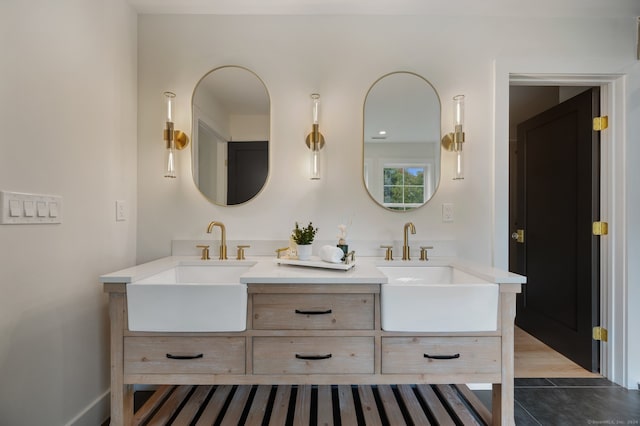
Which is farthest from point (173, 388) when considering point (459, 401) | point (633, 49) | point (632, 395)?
point (633, 49)

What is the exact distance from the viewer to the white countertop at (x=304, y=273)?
1.40 m

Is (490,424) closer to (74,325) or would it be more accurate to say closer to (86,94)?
(74,325)

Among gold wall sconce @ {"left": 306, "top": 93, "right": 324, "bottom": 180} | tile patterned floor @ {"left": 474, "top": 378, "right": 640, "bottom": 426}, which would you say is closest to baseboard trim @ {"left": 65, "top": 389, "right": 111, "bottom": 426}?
gold wall sconce @ {"left": 306, "top": 93, "right": 324, "bottom": 180}

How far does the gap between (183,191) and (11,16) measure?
1.10 metres

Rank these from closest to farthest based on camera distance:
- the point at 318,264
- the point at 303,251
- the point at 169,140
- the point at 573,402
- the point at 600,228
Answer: the point at 318,264, the point at 303,251, the point at 573,402, the point at 169,140, the point at 600,228

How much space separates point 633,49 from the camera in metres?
2.06

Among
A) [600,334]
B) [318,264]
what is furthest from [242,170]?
[600,334]

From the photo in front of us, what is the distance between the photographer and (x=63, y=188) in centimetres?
148

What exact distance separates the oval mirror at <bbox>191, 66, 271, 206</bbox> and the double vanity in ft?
2.76

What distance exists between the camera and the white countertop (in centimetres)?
140

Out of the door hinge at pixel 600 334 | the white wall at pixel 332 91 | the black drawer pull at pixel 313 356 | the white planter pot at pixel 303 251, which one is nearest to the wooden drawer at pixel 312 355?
the black drawer pull at pixel 313 356

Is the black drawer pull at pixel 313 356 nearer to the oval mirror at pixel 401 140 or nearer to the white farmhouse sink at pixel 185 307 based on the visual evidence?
the white farmhouse sink at pixel 185 307

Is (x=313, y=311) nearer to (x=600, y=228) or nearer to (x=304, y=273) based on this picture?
(x=304, y=273)

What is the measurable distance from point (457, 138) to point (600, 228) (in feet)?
3.87
